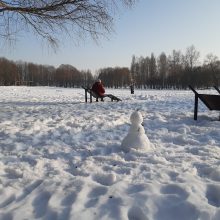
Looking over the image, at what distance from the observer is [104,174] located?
5.62m

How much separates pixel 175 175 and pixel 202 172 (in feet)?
1.68

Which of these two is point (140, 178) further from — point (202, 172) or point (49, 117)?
point (49, 117)

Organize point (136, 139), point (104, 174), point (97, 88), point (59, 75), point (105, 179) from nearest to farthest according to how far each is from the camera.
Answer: point (105, 179) < point (104, 174) < point (136, 139) < point (97, 88) < point (59, 75)

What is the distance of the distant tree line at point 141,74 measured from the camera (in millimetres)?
92787

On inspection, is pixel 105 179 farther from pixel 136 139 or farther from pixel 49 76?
pixel 49 76

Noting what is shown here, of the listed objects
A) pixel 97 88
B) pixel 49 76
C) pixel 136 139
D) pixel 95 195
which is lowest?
pixel 95 195

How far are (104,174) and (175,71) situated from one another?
10072 centimetres

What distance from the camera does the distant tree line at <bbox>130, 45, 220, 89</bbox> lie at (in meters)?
88.9

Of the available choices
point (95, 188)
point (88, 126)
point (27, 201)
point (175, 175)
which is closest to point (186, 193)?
point (175, 175)

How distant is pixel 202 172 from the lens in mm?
5766

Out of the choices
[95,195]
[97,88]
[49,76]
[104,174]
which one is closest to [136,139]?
[104,174]

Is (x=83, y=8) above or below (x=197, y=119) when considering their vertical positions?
above

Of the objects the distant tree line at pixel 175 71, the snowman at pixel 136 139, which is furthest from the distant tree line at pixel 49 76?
the snowman at pixel 136 139

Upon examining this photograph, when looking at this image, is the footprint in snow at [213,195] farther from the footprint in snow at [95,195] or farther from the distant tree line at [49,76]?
the distant tree line at [49,76]
